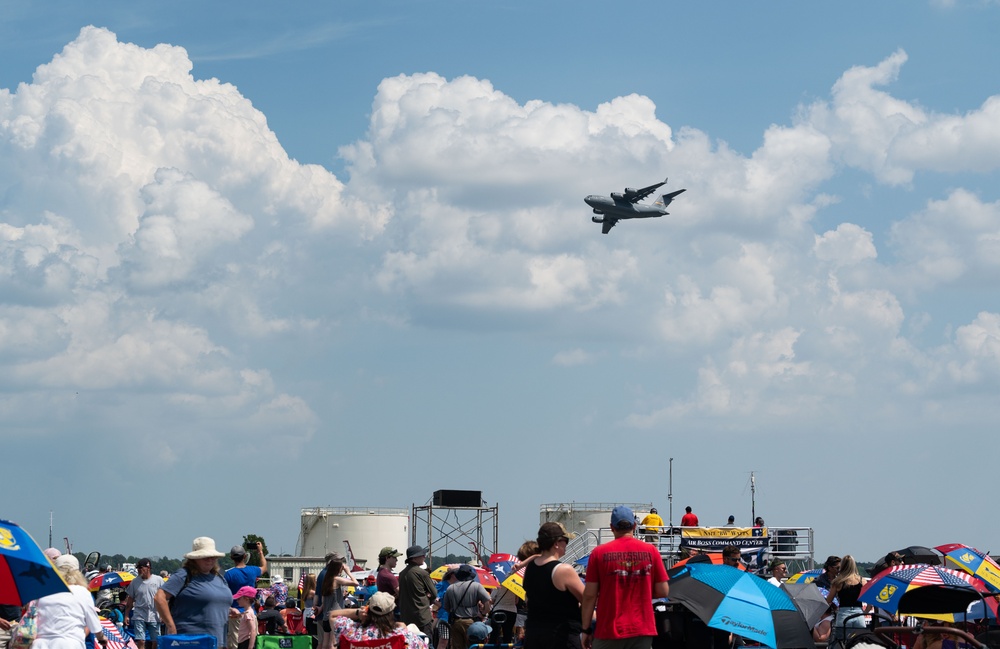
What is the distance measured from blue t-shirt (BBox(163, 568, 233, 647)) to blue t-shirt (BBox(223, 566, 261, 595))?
12.1ft

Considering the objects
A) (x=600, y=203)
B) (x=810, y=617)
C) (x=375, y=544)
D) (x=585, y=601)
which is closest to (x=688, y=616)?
(x=585, y=601)

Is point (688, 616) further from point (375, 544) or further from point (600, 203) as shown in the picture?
point (375, 544)

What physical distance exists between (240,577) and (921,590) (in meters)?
7.60

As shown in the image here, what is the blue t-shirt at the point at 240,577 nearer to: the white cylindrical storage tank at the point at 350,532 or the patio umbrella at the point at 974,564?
the patio umbrella at the point at 974,564

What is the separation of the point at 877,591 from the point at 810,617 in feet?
4.09

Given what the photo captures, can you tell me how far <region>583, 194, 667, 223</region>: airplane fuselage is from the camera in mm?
58219

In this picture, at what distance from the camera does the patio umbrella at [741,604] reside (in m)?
10.8

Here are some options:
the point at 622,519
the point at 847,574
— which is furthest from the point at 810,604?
the point at 622,519

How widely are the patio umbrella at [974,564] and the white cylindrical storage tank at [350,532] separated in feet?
173

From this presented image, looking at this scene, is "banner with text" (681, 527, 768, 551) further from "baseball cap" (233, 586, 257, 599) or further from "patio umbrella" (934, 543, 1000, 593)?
"baseball cap" (233, 586, 257, 599)

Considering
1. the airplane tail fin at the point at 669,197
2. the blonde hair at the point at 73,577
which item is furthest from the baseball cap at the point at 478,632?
the airplane tail fin at the point at 669,197

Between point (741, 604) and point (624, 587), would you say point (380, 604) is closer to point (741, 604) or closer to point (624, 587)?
point (624, 587)

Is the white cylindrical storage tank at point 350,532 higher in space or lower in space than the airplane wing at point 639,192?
lower

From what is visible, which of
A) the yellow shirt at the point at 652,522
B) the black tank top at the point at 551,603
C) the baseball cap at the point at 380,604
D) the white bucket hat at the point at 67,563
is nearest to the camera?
the baseball cap at the point at 380,604
